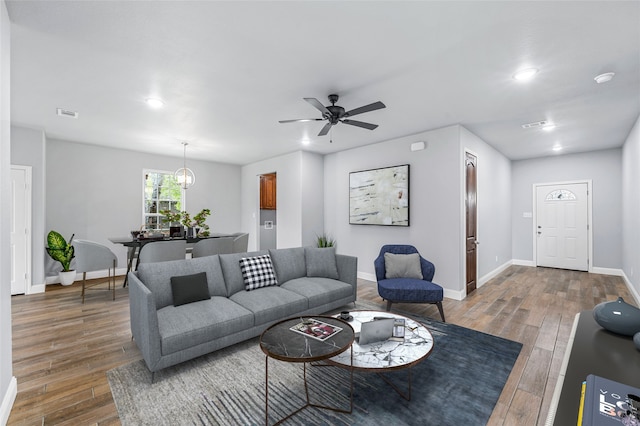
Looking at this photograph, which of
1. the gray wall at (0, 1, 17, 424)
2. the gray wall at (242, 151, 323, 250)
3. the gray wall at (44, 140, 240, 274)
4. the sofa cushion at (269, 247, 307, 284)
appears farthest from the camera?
the gray wall at (242, 151, 323, 250)

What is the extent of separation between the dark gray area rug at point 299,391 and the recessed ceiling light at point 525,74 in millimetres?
2713

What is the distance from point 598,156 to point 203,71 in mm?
7813

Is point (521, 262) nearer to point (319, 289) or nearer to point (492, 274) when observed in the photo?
point (492, 274)

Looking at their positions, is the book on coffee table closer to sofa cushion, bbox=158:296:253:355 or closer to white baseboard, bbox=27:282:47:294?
sofa cushion, bbox=158:296:253:355

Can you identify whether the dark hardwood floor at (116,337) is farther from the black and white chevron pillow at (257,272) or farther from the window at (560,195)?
the window at (560,195)

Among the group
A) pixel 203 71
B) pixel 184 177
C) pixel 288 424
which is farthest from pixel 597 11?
pixel 184 177

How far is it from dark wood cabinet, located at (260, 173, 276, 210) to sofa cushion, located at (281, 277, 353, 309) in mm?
3940

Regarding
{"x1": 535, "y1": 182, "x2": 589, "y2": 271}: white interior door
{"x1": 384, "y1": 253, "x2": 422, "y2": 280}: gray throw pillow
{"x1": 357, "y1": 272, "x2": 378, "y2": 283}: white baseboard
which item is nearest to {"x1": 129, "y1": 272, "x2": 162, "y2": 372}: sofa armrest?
{"x1": 384, "y1": 253, "x2": 422, "y2": 280}: gray throw pillow

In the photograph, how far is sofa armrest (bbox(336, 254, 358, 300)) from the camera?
151 inches

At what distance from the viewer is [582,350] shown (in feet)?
3.53

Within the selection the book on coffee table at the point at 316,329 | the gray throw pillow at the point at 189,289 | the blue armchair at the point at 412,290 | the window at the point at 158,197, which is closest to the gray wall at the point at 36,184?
the window at the point at 158,197

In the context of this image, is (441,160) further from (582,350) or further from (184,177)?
(184,177)

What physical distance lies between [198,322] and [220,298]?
1.87 feet

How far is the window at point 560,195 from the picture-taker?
6.41 metres
